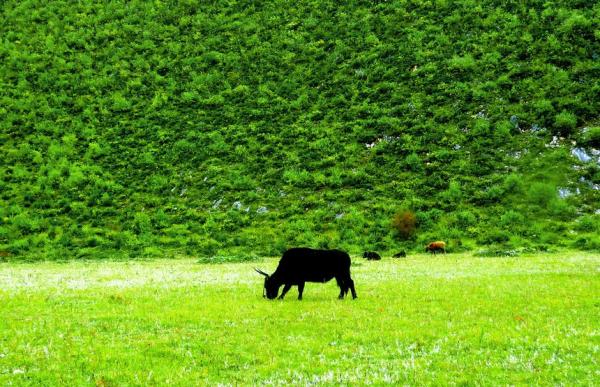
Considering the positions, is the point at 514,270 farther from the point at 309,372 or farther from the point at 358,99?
the point at 358,99

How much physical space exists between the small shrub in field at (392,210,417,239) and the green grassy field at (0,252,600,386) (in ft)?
62.0

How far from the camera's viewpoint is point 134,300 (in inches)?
727

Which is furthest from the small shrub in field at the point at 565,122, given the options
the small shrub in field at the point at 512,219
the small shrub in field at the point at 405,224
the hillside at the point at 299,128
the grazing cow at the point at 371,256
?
the grazing cow at the point at 371,256

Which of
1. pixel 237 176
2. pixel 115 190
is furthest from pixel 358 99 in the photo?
pixel 115 190

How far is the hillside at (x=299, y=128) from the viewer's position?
4519 cm

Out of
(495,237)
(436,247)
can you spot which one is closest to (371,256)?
(436,247)

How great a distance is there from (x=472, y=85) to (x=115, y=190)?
41.4 meters

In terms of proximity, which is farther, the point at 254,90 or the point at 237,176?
the point at 254,90

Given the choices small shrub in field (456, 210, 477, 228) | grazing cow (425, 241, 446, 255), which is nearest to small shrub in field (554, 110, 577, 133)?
small shrub in field (456, 210, 477, 228)

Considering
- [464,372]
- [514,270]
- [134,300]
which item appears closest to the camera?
[464,372]

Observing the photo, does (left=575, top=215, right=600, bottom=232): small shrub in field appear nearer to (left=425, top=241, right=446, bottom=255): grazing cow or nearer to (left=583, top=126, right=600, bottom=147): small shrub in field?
(left=425, top=241, right=446, bottom=255): grazing cow

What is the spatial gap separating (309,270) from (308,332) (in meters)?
6.48

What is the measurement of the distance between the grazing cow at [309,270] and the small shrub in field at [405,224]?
2422 centimetres

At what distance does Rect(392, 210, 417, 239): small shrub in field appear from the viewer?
43000mm
